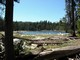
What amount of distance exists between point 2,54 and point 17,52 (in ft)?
3.07

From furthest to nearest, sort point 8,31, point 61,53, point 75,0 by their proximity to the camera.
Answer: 1. point 75,0
2. point 61,53
3. point 8,31

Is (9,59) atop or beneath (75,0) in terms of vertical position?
beneath

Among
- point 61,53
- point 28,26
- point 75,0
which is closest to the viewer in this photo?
point 61,53

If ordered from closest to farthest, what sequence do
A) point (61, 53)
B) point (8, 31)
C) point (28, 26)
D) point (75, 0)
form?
point (8, 31) → point (61, 53) → point (75, 0) → point (28, 26)

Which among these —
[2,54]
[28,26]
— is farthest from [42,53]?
[28,26]

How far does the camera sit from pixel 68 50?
1330 centimetres

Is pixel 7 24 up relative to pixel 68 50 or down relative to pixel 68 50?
up

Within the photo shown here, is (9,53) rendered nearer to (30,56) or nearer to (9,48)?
(9,48)

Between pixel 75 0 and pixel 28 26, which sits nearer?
pixel 75 0

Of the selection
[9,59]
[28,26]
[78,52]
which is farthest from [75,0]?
[28,26]

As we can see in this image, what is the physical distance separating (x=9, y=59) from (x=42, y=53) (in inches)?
74.7

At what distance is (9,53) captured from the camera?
40.5 ft

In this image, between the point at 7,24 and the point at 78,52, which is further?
the point at 78,52

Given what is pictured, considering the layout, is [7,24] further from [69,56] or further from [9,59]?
[69,56]
